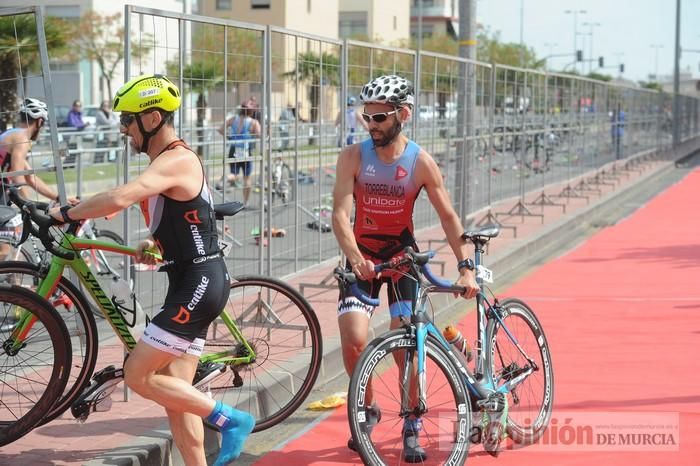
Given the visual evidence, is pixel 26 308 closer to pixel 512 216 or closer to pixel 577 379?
pixel 577 379

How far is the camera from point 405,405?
583cm

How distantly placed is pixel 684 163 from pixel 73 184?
27936 mm

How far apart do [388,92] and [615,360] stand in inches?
147

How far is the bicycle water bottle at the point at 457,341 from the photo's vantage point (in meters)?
6.41

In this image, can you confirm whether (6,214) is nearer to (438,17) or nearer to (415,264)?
(415,264)

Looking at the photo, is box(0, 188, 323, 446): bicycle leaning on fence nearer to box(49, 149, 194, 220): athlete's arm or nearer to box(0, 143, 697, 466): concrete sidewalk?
box(0, 143, 697, 466): concrete sidewalk

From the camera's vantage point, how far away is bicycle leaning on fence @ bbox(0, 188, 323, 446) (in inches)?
243

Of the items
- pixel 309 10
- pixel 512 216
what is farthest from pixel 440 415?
pixel 309 10

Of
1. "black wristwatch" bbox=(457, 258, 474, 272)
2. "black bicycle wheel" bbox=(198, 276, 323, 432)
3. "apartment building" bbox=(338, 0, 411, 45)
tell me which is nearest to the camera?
"black wristwatch" bbox=(457, 258, 474, 272)

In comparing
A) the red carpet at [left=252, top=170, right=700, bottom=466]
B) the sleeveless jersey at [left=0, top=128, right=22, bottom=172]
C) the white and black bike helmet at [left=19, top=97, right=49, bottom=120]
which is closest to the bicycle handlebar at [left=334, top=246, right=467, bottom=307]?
the red carpet at [left=252, top=170, right=700, bottom=466]

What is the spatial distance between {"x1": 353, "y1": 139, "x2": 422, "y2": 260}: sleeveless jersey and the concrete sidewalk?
4.47 feet

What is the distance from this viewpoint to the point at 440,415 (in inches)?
246

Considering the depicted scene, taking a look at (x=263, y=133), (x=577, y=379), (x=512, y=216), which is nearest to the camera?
(x=577, y=379)

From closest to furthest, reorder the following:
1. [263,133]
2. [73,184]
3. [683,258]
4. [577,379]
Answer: [577,379]
[263,133]
[683,258]
[73,184]
